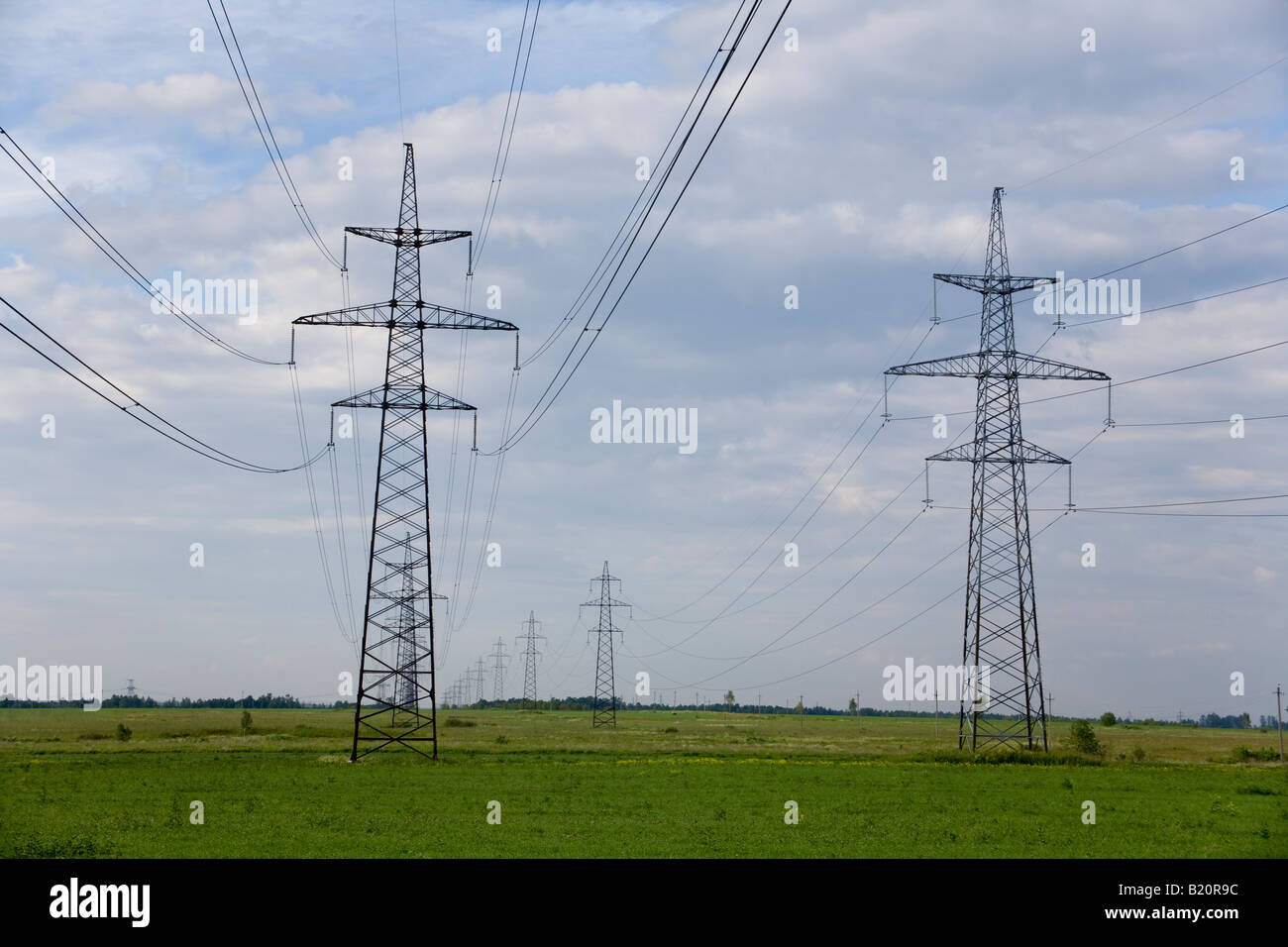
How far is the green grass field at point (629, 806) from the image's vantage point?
31.5m

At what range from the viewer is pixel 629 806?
138 feet

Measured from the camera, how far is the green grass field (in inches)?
1241

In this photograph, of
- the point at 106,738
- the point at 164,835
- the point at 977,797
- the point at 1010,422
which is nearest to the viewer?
the point at 164,835

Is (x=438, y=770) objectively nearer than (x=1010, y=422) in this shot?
Yes

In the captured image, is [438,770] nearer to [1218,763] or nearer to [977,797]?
[977,797]

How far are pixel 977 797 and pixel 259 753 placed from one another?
167 ft

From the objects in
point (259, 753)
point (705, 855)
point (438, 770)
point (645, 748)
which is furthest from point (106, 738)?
point (705, 855)

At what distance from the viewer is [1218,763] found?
8550 cm

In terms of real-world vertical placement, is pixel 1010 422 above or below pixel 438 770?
above
